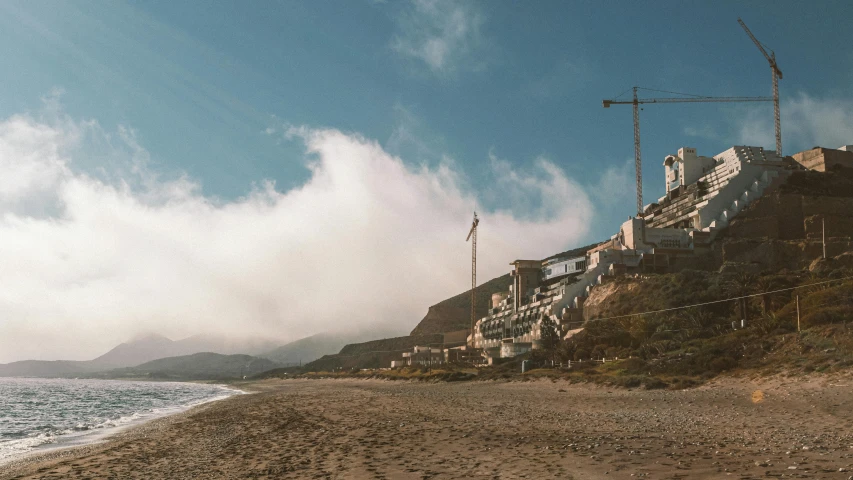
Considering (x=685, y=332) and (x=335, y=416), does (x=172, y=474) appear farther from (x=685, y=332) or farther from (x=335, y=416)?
(x=685, y=332)

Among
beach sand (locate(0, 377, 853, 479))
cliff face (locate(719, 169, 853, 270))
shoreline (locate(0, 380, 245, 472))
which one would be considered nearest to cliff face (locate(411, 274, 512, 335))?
cliff face (locate(719, 169, 853, 270))

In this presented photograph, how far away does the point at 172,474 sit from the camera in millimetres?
15258

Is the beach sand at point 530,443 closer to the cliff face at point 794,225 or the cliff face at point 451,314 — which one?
the cliff face at point 794,225

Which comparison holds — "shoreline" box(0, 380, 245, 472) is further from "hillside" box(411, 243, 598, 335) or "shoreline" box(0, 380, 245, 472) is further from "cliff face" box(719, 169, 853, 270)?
"hillside" box(411, 243, 598, 335)

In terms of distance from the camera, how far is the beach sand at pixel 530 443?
40.3ft

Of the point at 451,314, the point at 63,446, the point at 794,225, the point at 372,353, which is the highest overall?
the point at 794,225

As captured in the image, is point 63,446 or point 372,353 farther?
point 372,353

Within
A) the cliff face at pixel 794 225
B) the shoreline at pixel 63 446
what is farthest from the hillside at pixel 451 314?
the shoreline at pixel 63 446

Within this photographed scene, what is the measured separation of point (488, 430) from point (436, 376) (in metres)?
48.6

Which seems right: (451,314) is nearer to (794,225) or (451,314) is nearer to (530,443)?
(794,225)

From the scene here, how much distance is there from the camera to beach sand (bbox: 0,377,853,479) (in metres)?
12.3

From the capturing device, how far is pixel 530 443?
1602cm

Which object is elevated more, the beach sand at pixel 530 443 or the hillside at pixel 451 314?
the hillside at pixel 451 314

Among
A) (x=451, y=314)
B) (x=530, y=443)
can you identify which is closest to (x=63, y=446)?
(x=530, y=443)
